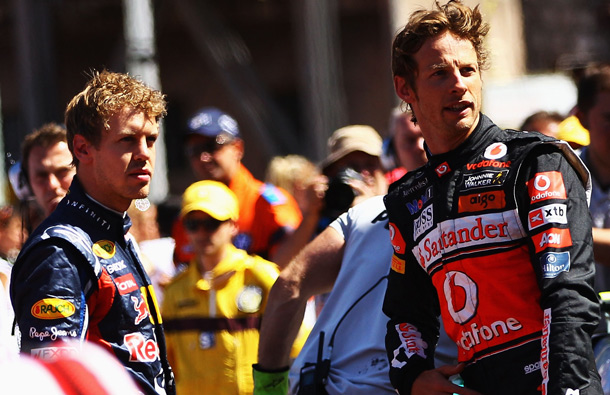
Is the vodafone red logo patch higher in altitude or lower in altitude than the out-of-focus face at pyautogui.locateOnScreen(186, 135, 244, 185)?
lower

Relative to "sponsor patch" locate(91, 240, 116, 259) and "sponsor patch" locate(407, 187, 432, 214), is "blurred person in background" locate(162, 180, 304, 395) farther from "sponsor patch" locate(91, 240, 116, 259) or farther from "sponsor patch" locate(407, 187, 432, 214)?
"sponsor patch" locate(407, 187, 432, 214)

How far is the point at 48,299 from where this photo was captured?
9.85ft

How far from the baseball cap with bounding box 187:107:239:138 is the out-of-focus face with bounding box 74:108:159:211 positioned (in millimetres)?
2727

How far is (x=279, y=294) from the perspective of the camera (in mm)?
3719

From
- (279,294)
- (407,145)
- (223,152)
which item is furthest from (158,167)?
(279,294)

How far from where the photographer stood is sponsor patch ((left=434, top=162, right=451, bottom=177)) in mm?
2934

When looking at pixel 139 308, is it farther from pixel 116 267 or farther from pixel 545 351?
pixel 545 351

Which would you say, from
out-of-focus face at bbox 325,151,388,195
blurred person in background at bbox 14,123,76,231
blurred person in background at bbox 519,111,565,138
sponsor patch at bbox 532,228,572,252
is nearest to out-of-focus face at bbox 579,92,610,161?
out-of-focus face at bbox 325,151,388,195

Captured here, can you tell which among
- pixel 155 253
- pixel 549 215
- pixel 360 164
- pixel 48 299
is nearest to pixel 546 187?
pixel 549 215

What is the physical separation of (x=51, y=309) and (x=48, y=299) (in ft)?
0.10

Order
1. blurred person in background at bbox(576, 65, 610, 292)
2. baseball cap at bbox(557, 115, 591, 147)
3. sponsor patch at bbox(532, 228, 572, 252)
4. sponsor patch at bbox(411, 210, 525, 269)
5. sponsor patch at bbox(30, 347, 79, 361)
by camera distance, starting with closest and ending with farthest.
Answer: sponsor patch at bbox(532, 228, 572, 252), sponsor patch at bbox(411, 210, 525, 269), sponsor patch at bbox(30, 347, 79, 361), blurred person in background at bbox(576, 65, 610, 292), baseball cap at bbox(557, 115, 591, 147)

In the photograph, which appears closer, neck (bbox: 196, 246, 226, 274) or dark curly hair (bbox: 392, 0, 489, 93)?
dark curly hair (bbox: 392, 0, 489, 93)

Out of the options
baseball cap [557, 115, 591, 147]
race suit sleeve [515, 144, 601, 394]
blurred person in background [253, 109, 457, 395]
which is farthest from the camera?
baseball cap [557, 115, 591, 147]

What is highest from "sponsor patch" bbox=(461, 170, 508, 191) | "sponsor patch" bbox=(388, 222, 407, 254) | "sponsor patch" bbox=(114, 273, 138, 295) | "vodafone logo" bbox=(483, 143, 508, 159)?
"vodafone logo" bbox=(483, 143, 508, 159)
